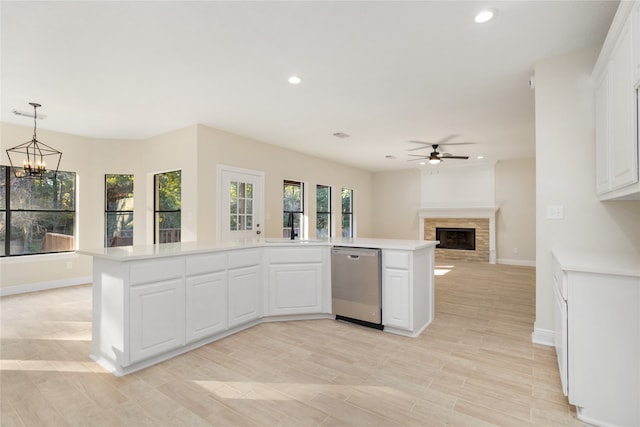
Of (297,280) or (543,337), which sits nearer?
(543,337)

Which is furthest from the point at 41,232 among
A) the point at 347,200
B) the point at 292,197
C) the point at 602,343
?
the point at 602,343

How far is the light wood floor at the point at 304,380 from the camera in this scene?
6.24 ft

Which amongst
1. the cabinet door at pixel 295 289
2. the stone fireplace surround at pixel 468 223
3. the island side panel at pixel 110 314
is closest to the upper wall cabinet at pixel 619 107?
the cabinet door at pixel 295 289

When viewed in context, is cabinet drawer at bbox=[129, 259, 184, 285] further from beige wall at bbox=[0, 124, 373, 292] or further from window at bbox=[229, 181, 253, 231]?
window at bbox=[229, 181, 253, 231]

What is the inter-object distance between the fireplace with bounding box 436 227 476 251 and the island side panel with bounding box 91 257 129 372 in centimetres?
772

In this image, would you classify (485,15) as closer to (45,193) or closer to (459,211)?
(45,193)

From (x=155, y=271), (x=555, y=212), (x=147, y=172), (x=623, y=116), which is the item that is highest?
(x=147, y=172)

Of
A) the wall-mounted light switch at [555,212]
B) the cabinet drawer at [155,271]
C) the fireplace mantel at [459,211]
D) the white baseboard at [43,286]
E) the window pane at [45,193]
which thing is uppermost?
the window pane at [45,193]

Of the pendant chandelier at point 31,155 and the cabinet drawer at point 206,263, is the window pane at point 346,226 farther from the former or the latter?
the pendant chandelier at point 31,155

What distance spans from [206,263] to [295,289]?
108cm

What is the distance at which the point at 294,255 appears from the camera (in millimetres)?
3541

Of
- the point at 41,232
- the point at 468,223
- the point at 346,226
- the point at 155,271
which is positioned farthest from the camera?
the point at 346,226

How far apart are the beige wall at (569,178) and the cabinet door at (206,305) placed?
298cm

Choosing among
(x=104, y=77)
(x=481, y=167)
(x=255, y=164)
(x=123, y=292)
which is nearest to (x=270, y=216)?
(x=255, y=164)
